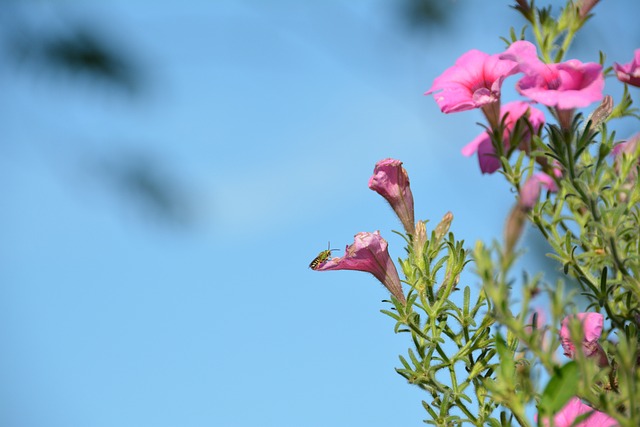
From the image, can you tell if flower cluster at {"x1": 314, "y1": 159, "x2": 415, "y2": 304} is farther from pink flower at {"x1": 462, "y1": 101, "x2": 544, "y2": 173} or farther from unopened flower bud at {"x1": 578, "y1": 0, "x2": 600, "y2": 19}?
unopened flower bud at {"x1": 578, "y1": 0, "x2": 600, "y2": 19}

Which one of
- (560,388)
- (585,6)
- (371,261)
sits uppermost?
(585,6)

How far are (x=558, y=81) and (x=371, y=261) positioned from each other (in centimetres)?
48

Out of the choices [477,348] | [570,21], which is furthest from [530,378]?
[570,21]

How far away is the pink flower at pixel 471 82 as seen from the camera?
1501 millimetres

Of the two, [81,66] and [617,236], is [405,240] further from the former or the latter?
[81,66]

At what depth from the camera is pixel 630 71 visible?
4.80 ft

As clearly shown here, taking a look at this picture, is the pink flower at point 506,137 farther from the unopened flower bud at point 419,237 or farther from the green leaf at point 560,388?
the green leaf at point 560,388

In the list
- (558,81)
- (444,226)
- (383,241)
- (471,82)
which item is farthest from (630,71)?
(383,241)

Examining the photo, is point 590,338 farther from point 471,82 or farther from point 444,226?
point 471,82

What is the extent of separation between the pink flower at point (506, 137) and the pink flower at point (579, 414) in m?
0.53

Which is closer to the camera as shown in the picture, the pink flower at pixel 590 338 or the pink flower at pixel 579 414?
the pink flower at pixel 579 414

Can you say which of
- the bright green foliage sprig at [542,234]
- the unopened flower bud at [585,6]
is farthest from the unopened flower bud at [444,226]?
the unopened flower bud at [585,6]

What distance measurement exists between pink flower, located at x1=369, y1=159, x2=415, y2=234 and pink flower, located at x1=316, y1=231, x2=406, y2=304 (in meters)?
0.13

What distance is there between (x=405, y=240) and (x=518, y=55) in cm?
43
